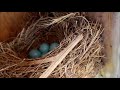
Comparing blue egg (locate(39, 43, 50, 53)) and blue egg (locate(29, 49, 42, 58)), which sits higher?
blue egg (locate(39, 43, 50, 53))

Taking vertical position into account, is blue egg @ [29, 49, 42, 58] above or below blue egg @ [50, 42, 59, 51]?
below

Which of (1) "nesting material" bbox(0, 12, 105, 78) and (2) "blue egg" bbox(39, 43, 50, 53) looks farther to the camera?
(2) "blue egg" bbox(39, 43, 50, 53)

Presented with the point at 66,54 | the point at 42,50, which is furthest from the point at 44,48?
the point at 66,54

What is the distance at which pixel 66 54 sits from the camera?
1237mm

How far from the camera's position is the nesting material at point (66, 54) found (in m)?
1.24

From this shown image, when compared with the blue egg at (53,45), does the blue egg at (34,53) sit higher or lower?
lower

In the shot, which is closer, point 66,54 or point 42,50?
point 66,54

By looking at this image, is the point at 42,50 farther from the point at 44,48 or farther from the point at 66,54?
the point at 66,54

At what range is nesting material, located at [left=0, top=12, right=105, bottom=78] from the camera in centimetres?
124
